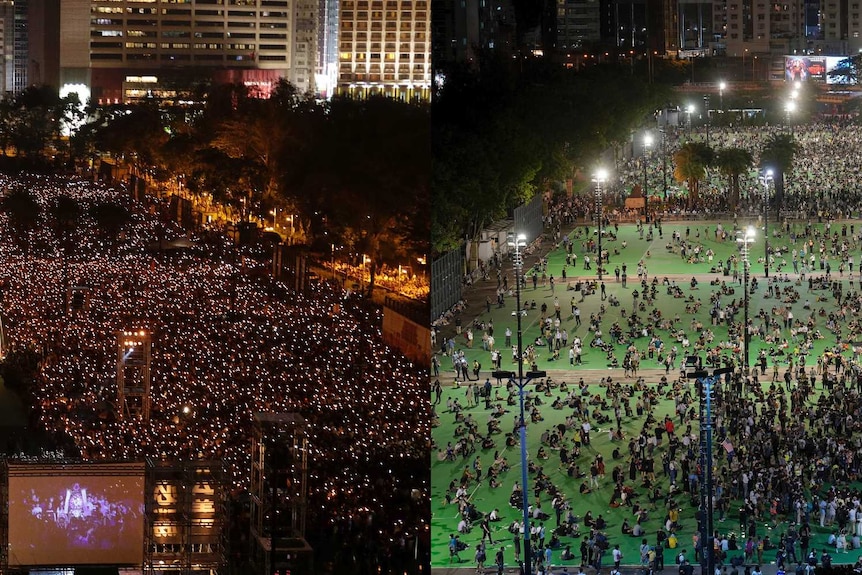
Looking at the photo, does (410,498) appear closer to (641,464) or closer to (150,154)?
(641,464)

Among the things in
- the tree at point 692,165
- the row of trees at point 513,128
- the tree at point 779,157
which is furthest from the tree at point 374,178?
the tree at point 692,165

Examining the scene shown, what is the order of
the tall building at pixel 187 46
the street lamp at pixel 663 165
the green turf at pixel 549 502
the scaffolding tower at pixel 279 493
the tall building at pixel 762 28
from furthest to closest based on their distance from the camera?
the tall building at pixel 762 28, the street lamp at pixel 663 165, the tall building at pixel 187 46, the green turf at pixel 549 502, the scaffolding tower at pixel 279 493

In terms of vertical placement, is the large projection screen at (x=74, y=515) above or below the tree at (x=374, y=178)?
below

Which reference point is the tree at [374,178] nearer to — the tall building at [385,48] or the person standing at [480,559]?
the tall building at [385,48]

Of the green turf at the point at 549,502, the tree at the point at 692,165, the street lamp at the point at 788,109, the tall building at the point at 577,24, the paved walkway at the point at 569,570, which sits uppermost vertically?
the tall building at the point at 577,24

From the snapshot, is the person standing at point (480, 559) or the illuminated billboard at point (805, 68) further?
the illuminated billboard at point (805, 68)

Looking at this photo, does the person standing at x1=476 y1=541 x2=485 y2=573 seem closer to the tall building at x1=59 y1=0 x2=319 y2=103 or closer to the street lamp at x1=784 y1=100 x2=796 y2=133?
the tall building at x1=59 y1=0 x2=319 y2=103

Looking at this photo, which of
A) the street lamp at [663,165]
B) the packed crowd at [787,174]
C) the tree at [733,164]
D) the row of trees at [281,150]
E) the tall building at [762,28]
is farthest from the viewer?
the tall building at [762,28]
